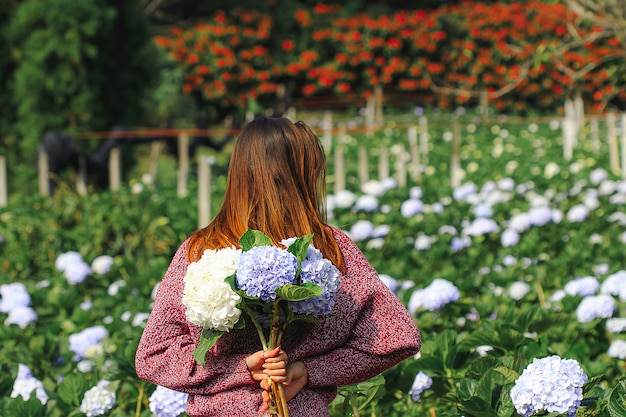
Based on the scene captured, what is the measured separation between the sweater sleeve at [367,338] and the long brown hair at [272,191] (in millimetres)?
69

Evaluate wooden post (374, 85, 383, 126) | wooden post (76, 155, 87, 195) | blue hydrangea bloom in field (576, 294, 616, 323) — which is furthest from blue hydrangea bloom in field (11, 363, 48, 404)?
wooden post (374, 85, 383, 126)

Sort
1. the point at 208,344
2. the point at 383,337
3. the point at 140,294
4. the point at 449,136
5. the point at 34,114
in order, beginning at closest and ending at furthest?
the point at 208,344, the point at 383,337, the point at 140,294, the point at 34,114, the point at 449,136

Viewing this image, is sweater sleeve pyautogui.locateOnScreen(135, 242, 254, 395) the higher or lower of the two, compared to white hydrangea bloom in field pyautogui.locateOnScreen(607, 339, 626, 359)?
higher

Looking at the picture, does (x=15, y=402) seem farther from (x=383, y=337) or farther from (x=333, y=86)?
(x=333, y=86)

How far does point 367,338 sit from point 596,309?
4.33 feet

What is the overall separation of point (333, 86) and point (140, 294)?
15.1 m

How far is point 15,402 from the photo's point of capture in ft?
7.63

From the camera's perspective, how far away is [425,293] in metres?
3.08

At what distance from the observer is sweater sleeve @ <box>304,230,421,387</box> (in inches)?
74.9

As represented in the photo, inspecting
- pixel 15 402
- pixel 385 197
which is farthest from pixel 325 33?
pixel 15 402

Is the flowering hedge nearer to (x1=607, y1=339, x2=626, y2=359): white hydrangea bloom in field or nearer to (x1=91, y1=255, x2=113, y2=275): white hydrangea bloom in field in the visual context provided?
(x1=91, y1=255, x2=113, y2=275): white hydrangea bloom in field

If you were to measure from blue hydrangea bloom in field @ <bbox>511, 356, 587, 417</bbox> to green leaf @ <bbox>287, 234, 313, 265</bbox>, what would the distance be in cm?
57

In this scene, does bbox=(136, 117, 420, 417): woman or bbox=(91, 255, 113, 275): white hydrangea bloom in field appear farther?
bbox=(91, 255, 113, 275): white hydrangea bloom in field

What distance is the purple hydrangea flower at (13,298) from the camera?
3527 millimetres
